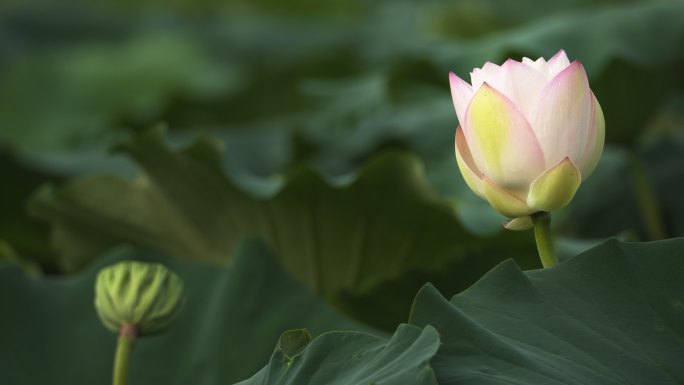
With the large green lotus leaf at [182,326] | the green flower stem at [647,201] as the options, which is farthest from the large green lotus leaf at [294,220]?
the green flower stem at [647,201]

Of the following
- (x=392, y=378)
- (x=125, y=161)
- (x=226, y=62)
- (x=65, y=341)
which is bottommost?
(x=226, y=62)

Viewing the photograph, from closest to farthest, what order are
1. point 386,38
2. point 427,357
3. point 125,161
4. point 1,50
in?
point 427,357, point 125,161, point 386,38, point 1,50

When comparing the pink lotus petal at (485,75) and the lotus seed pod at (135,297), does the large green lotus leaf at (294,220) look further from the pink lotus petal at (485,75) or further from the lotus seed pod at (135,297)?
the pink lotus petal at (485,75)

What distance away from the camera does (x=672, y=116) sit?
7.43 feet

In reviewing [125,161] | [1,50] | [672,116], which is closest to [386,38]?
[1,50]

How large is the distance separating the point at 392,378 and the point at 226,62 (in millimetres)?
5393

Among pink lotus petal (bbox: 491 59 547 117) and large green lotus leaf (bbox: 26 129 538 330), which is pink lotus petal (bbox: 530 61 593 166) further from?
large green lotus leaf (bbox: 26 129 538 330)

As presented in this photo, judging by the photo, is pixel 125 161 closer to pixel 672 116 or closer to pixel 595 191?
pixel 595 191

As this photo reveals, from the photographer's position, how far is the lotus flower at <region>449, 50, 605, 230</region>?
64cm

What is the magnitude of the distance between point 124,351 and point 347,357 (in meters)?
0.19

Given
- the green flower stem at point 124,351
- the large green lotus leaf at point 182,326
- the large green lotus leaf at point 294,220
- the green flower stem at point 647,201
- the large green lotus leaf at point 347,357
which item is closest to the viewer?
the large green lotus leaf at point 347,357

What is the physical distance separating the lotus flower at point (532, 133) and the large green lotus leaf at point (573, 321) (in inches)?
2.5

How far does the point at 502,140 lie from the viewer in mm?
648

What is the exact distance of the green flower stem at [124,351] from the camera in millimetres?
761
